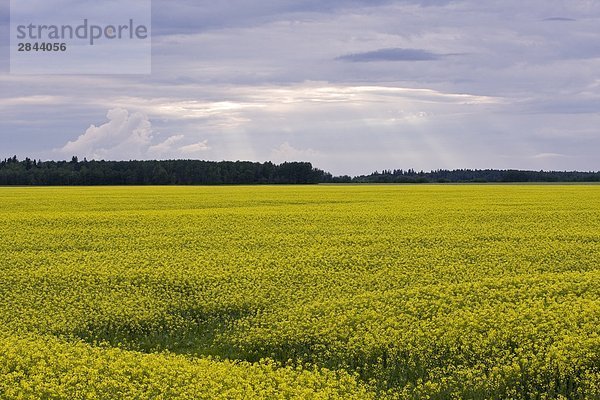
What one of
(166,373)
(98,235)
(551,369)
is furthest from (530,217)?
(166,373)

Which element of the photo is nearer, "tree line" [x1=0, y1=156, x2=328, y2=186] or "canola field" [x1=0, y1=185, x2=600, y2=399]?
"canola field" [x1=0, y1=185, x2=600, y2=399]

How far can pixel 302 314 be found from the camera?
57.2 ft

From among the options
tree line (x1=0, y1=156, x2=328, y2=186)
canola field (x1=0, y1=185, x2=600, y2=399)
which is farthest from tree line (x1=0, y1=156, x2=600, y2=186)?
canola field (x1=0, y1=185, x2=600, y2=399)

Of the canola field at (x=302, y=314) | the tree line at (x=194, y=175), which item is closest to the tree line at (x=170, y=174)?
the tree line at (x=194, y=175)

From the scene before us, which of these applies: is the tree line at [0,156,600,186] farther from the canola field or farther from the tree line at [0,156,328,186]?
the canola field

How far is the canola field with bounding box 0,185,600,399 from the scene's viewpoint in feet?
41.7

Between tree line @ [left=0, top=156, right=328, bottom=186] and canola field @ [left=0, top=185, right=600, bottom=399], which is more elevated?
tree line @ [left=0, top=156, right=328, bottom=186]

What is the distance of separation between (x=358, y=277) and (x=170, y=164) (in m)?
119

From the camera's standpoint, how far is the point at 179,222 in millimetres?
38469

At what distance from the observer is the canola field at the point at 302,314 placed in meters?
12.7

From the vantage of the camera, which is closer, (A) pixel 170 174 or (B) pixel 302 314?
(B) pixel 302 314

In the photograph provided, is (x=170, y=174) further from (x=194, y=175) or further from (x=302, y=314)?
(x=302, y=314)

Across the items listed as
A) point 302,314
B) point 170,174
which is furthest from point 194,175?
point 302,314

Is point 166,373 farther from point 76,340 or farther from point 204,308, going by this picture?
point 204,308
